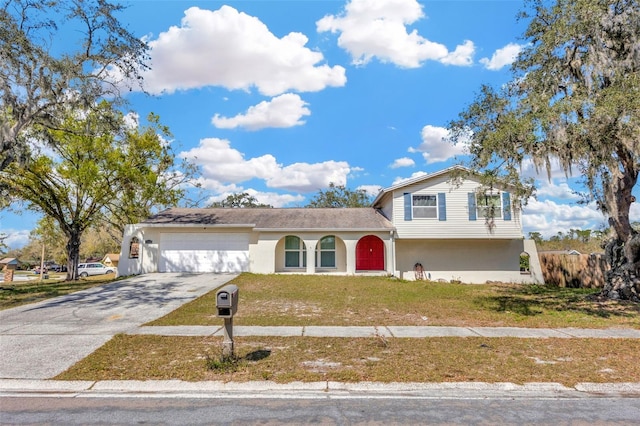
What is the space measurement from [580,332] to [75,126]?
2170 centimetres

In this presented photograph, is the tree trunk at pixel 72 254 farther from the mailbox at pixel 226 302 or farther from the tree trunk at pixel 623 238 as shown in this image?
the tree trunk at pixel 623 238

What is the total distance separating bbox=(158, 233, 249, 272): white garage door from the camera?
18.6 m

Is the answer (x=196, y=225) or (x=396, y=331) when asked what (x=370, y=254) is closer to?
(x=196, y=225)

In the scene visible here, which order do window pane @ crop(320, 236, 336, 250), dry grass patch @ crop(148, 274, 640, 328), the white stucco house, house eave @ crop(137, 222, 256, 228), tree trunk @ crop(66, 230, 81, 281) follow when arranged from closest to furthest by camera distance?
dry grass patch @ crop(148, 274, 640, 328), house eave @ crop(137, 222, 256, 228), the white stucco house, tree trunk @ crop(66, 230, 81, 281), window pane @ crop(320, 236, 336, 250)

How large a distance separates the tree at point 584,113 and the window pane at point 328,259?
9935 millimetres

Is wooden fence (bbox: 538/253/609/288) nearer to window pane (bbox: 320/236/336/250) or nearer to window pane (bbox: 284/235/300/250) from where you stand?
window pane (bbox: 320/236/336/250)

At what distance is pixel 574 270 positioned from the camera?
17844 millimetres

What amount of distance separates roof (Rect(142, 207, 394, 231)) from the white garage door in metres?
0.75

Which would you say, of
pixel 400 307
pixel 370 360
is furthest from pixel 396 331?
pixel 400 307

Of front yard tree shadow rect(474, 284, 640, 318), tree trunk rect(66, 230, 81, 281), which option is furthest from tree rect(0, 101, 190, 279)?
front yard tree shadow rect(474, 284, 640, 318)

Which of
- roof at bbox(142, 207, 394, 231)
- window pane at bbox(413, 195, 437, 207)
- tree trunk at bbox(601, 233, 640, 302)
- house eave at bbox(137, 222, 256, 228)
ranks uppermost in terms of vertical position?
window pane at bbox(413, 195, 437, 207)

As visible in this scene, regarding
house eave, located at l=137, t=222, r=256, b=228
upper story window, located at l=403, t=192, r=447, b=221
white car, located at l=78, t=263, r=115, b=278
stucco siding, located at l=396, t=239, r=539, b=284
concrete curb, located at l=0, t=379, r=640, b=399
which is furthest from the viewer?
white car, located at l=78, t=263, r=115, b=278

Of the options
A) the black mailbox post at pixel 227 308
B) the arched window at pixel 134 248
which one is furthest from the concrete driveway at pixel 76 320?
the arched window at pixel 134 248

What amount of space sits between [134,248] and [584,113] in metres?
20.0
